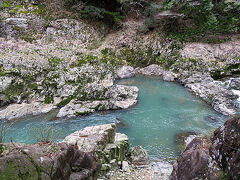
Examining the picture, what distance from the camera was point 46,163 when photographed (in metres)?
3.48

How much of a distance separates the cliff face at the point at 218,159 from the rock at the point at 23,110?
34.7 feet

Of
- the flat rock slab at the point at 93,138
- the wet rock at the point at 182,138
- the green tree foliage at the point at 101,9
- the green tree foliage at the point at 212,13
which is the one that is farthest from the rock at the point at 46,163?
the green tree foliage at the point at 101,9

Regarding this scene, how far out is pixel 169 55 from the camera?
2259cm

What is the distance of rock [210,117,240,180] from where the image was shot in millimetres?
3729

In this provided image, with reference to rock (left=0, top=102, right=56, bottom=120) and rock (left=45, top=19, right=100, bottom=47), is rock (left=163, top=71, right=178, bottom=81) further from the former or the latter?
rock (left=0, top=102, right=56, bottom=120)

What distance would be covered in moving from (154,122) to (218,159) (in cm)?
688

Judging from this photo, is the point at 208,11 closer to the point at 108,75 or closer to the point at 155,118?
the point at 108,75

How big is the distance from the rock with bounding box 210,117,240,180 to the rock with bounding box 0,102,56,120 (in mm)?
11307

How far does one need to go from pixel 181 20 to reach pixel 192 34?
3080mm

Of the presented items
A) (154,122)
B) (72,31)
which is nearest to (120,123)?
(154,122)

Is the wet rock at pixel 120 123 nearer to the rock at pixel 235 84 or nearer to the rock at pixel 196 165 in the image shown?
the rock at pixel 196 165

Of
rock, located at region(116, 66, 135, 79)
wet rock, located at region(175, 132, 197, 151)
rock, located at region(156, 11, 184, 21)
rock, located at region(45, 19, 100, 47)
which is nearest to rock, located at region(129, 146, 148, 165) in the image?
wet rock, located at region(175, 132, 197, 151)

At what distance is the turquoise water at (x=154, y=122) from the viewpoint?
29.6 feet

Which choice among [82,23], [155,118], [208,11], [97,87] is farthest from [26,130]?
[208,11]
